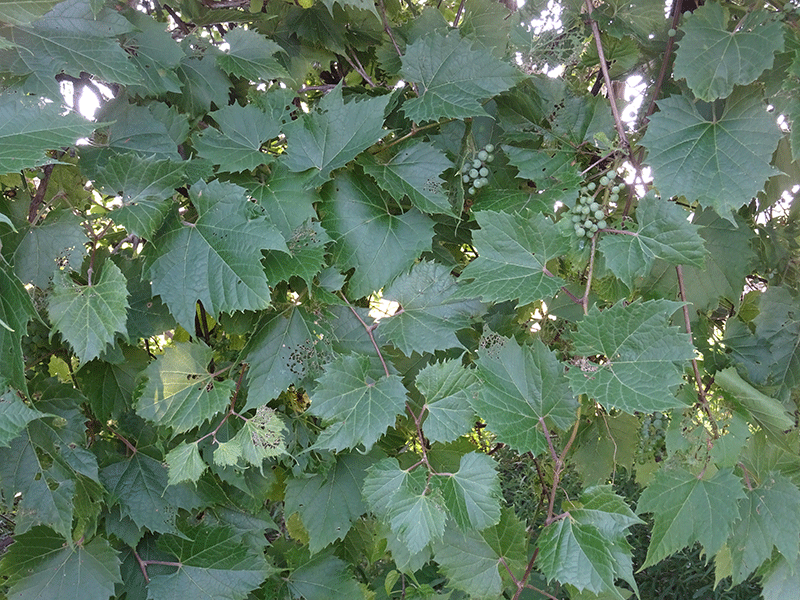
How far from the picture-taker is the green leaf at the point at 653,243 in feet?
2.71

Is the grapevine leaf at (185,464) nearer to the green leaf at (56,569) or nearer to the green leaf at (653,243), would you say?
the green leaf at (56,569)

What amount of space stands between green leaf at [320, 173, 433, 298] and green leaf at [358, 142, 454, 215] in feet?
0.13

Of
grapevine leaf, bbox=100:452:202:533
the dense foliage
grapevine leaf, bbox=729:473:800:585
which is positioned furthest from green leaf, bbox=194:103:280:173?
grapevine leaf, bbox=729:473:800:585

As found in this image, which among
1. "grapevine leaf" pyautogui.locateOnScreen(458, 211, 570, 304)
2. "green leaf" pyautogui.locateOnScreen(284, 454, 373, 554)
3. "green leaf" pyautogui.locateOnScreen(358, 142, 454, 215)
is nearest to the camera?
"grapevine leaf" pyautogui.locateOnScreen(458, 211, 570, 304)

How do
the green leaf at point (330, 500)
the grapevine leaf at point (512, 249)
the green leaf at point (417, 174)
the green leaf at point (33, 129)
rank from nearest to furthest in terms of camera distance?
the green leaf at point (33, 129)
the grapevine leaf at point (512, 249)
the green leaf at point (417, 174)
the green leaf at point (330, 500)

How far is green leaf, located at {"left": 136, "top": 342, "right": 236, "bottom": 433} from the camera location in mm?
976

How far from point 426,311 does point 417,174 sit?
232 millimetres

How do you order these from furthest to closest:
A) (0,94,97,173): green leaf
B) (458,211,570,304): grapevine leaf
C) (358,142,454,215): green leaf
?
(358,142,454,215): green leaf, (458,211,570,304): grapevine leaf, (0,94,97,173): green leaf

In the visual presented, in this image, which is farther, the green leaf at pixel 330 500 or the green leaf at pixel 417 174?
the green leaf at pixel 330 500

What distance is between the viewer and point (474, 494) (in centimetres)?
88

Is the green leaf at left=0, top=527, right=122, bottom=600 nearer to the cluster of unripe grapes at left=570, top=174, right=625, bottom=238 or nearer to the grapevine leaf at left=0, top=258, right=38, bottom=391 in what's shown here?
the grapevine leaf at left=0, top=258, right=38, bottom=391

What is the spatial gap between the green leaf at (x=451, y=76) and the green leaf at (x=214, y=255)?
1.02ft

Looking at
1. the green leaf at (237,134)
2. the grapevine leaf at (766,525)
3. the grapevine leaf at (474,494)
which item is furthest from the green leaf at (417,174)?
the grapevine leaf at (766,525)

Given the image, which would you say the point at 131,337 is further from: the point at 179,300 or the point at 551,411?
the point at 551,411
